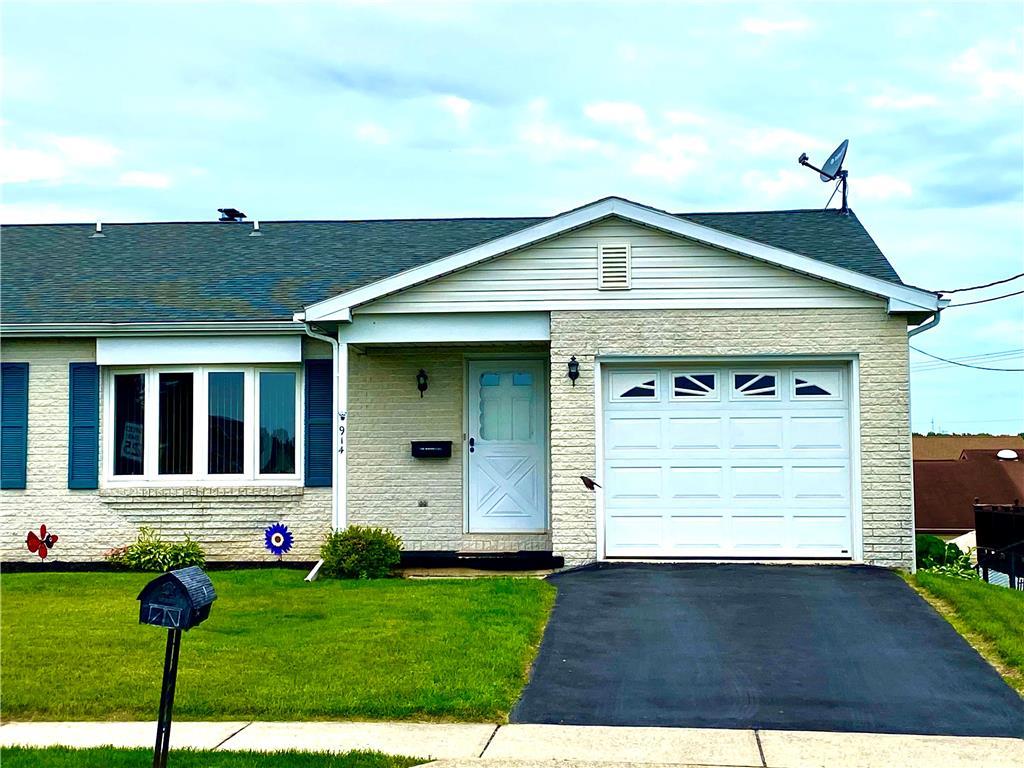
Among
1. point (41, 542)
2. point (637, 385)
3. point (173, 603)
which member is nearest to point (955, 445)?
point (637, 385)

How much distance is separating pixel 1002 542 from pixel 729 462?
4929 millimetres

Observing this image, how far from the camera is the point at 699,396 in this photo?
1199 cm

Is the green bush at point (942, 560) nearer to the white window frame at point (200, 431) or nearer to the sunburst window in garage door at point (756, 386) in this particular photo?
the sunburst window in garage door at point (756, 386)

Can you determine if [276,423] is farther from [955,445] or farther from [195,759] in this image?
[955,445]

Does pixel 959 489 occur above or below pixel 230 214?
below

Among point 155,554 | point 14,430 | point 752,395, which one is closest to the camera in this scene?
point 752,395

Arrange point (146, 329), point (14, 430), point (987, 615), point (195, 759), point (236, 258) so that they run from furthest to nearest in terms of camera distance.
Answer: point (236, 258)
point (14, 430)
point (146, 329)
point (987, 615)
point (195, 759)

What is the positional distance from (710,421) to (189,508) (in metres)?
6.13

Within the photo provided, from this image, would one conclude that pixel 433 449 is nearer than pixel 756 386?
No

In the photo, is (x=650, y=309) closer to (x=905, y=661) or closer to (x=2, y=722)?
(x=905, y=661)

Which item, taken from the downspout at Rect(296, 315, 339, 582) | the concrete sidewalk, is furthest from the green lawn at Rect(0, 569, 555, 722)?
the downspout at Rect(296, 315, 339, 582)

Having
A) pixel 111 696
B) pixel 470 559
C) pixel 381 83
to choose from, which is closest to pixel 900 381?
pixel 470 559

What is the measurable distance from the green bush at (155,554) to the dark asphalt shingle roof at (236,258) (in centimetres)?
257

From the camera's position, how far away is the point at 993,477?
2478cm
